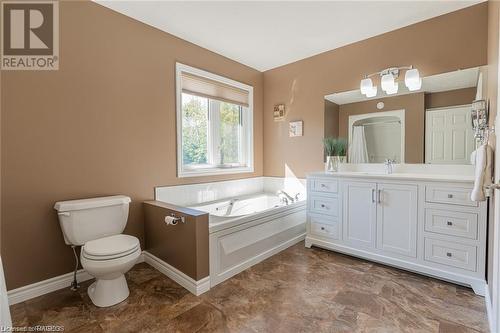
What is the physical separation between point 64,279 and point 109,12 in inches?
93.3

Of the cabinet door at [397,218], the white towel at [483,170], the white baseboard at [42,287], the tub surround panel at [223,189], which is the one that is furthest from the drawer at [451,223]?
the white baseboard at [42,287]

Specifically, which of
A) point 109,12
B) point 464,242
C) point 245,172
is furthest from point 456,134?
point 109,12

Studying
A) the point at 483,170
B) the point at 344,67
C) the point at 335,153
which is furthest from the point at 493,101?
the point at 344,67

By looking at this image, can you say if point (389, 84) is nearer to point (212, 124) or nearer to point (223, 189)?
point (212, 124)

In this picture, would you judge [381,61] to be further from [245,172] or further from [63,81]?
[63,81]

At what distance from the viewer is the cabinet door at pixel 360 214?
2.44m

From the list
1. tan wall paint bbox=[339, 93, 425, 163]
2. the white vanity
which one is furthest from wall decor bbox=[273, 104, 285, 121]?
tan wall paint bbox=[339, 93, 425, 163]

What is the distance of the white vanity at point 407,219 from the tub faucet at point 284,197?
0.54 meters

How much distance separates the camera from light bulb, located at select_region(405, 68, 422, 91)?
246 centimetres

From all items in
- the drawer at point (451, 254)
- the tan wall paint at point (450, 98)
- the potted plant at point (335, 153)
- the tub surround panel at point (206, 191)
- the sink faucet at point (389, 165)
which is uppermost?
the tan wall paint at point (450, 98)

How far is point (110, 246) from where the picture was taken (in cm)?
182

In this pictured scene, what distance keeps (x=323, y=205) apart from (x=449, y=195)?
1125 mm

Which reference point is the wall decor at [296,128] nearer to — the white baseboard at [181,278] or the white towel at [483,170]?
the white towel at [483,170]

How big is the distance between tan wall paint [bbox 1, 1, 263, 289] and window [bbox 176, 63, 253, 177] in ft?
0.52
